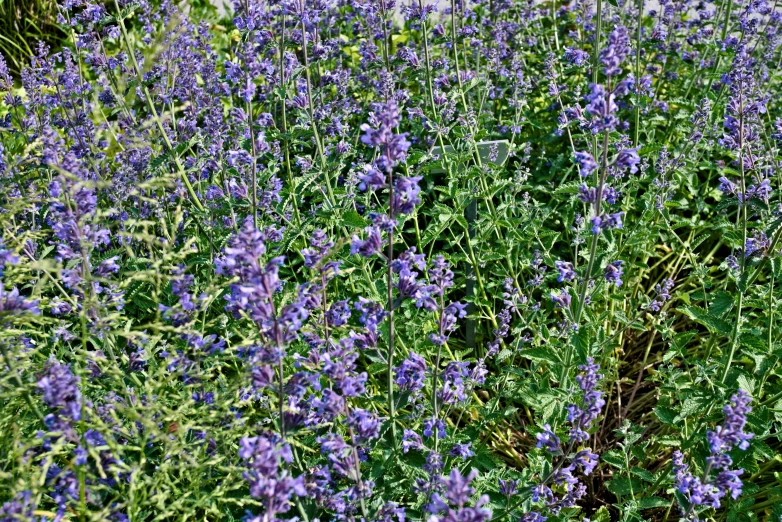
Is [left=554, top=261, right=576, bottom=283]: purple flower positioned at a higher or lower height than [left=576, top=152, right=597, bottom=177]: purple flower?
lower

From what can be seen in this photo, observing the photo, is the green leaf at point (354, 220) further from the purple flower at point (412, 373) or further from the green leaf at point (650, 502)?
the green leaf at point (650, 502)

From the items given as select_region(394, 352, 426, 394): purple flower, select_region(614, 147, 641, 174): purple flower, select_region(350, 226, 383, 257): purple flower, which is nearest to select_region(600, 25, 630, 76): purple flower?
select_region(614, 147, 641, 174): purple flower

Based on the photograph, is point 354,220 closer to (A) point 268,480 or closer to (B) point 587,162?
(B) point 587,162

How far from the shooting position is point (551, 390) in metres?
2.89

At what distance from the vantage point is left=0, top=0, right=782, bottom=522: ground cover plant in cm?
219

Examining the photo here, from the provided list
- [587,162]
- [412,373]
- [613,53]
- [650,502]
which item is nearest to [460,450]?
[412,373]

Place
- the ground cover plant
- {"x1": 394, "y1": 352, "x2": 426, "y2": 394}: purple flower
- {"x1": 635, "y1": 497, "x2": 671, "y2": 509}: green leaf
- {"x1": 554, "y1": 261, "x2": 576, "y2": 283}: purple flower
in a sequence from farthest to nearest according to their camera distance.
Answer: {"x1": 554, "y1": 261, "x2": 576, "y2": 283}: purple flower < {"x1": 635, "y1": 497, "x2": 671, "y2": 509}: green leaf < {"x1": 394, "y1": 352, "x2": 426, "y2": 394}: purple flower < the ground cover plant

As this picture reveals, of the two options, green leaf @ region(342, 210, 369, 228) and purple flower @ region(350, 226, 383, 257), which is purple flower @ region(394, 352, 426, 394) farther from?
green leaf @ region(342, 210, 369, 228)

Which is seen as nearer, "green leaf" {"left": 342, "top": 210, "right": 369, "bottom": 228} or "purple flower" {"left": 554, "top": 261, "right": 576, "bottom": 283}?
"purple flower" {"left": 554, "top": 261, "right": 576, "bottom": 283}

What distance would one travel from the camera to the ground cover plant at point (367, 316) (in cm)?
219

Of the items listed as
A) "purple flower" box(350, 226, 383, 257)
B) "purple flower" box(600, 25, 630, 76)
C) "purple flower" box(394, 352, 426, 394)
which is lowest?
"purple flower" box(394, 352, 426, 394)

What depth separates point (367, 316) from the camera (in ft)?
8.19

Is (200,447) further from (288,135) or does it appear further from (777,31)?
(777,31)

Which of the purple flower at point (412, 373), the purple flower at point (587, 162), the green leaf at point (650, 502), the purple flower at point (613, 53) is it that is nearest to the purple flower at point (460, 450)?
the purple flower at point (412, 373)
